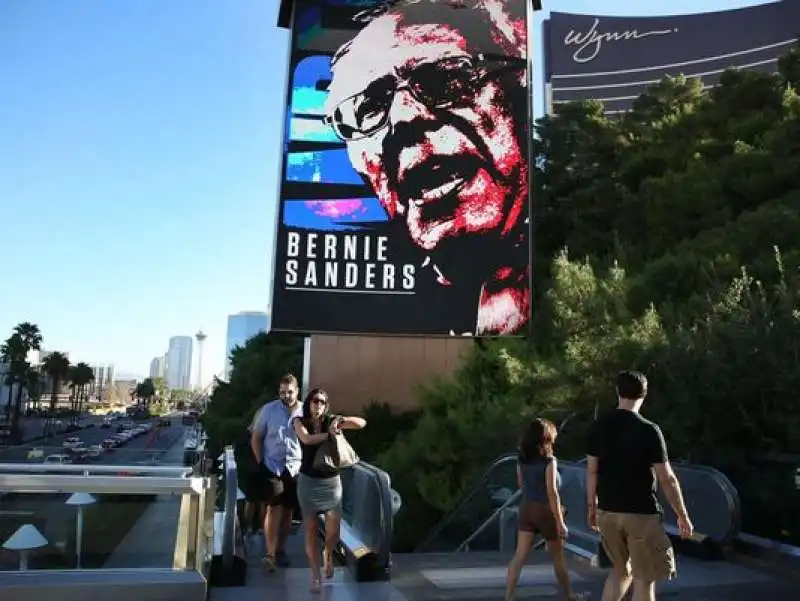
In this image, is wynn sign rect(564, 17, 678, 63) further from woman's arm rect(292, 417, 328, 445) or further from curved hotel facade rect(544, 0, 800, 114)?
woman's arm rect(292, 417, 328, 445)

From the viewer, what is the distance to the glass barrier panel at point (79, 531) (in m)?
5.10

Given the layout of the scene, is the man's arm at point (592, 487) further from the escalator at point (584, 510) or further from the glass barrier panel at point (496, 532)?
the glass barrier panel at point (496, 532)

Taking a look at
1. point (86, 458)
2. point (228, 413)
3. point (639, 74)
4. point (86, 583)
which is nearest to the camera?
point (86, 583)

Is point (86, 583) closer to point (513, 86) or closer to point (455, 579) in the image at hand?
point (455, 579)

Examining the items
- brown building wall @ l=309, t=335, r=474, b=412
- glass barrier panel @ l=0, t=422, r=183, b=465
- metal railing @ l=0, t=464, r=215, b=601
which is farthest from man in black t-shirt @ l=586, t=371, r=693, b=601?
glass barrier panel @ l=0, t=422, r=183, b=465

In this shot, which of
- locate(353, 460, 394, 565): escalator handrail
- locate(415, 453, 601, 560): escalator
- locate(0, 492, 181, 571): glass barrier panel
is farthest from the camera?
locate(415, 453, 601, 560): escalator

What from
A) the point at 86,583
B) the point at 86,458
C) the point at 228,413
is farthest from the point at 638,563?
the point at 86,458

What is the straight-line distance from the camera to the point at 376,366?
21.7m

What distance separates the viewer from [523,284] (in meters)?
15.9

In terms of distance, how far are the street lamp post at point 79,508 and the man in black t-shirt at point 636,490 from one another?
3.42 m

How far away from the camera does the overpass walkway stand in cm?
493

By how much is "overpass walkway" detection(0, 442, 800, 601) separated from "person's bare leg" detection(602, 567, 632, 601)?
3.95 feet

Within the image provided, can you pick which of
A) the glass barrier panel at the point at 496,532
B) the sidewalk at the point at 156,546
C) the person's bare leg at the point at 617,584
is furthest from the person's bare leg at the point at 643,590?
the glass barrier panel at the point at 496,532

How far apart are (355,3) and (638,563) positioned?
15088 millimetres
